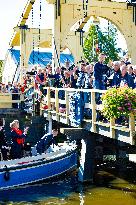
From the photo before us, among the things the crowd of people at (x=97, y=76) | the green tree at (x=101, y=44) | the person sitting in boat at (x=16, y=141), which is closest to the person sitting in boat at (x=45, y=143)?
the person sitting in boat at (x=16, y=141)

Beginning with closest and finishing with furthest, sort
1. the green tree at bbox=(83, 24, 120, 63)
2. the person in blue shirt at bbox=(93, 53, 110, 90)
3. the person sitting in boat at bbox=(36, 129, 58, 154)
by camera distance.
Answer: the person in blue shirt at bbox=(93, 53, 110, 90)
the person sitting in boat at bbox=(36, 129, 58, 154)
the green tree at bbox=(83, 24, 120, 63)

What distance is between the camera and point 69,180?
14133mm

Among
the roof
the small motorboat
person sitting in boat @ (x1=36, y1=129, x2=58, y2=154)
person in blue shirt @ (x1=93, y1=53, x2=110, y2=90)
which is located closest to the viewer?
person in blue shirt @ (x1=93, y1=53, x2=110, y2=90)

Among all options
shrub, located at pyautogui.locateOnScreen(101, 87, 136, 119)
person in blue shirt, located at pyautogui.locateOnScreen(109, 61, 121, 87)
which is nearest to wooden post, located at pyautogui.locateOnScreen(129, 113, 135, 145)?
shrub, located at pyautogui.locateOnScreen(101, 87, 136, 119)

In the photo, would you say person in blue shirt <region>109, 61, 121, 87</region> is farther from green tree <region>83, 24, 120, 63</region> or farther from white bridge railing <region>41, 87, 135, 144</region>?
green tree <region>83, 24, 120, 63</region>

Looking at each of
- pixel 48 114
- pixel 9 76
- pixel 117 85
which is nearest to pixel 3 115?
pixel 48 114

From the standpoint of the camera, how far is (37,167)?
13.2 meters

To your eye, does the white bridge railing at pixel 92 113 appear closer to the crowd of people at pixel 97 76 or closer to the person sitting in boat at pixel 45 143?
the crowd of people at pixel 97 76

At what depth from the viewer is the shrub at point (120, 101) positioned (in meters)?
10.4

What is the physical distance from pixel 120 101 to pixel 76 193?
3.46m

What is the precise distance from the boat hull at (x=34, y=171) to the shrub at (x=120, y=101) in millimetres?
3610

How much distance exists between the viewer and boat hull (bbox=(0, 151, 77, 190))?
12643mm

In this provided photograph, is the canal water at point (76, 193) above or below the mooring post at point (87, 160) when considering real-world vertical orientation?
below

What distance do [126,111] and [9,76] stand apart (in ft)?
90.7
